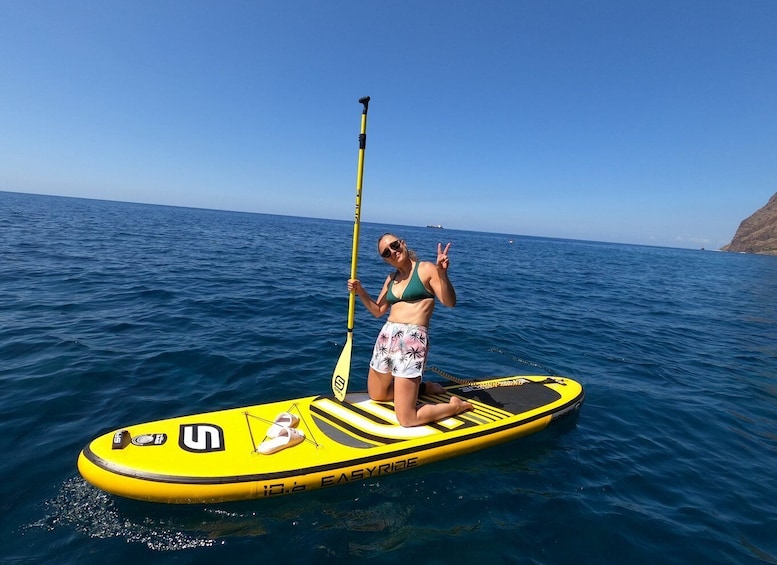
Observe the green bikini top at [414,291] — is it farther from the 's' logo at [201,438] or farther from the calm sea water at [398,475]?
the 's' logo at [201,438]

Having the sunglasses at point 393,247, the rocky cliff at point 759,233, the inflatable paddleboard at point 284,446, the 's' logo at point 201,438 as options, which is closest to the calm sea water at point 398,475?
the inflatable paddleboard at point 284,446

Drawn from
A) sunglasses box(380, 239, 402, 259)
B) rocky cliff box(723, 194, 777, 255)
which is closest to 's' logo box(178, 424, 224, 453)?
sunglasses box(380, 239, 402, 259)

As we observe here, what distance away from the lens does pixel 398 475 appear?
202 inches

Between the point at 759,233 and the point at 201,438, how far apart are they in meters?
172

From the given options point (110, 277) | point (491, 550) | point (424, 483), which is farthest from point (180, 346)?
point (110, 277)

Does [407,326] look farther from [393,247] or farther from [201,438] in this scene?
[201,438]

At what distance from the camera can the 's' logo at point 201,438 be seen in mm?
4719

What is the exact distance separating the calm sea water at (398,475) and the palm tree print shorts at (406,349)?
53.1 inches

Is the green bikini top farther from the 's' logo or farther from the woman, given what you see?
the 's' logo

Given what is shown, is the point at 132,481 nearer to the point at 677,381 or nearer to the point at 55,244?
the point at 677,381

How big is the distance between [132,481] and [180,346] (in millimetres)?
4980

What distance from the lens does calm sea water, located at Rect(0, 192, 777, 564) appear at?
4.07 metres

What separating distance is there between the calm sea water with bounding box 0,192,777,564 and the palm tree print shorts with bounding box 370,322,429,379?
1349 millimetres

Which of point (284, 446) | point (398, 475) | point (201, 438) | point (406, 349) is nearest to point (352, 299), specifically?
point (406, 349)
